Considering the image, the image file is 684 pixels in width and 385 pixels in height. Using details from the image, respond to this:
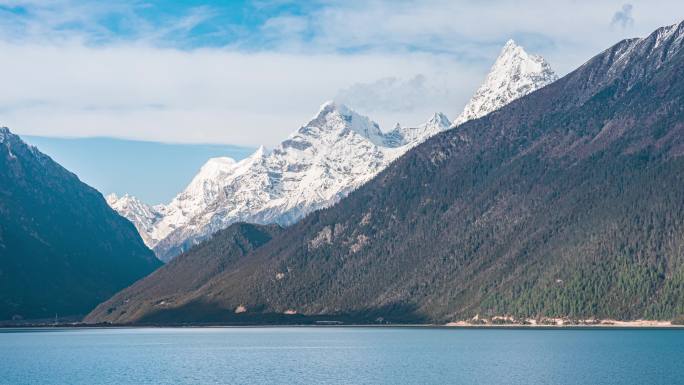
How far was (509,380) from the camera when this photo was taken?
591ft

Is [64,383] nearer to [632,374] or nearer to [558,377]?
[558,377]

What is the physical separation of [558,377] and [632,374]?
13652mm

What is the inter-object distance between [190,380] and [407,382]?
37.5m

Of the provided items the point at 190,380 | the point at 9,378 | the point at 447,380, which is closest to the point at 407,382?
the point at 447,380

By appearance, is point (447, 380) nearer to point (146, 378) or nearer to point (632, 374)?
A: point (632, 374)

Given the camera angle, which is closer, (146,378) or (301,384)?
(301,384)

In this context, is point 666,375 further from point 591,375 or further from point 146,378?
point 146,378

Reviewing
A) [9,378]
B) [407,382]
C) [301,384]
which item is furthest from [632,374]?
[9,378]

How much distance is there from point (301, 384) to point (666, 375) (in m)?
60.6

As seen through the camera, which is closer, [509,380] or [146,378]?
[509,380]

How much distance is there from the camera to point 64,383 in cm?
18912

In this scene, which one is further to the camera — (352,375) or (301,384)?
(352,375)

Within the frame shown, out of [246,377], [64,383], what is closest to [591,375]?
[246,377]

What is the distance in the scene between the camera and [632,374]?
187000 mm
